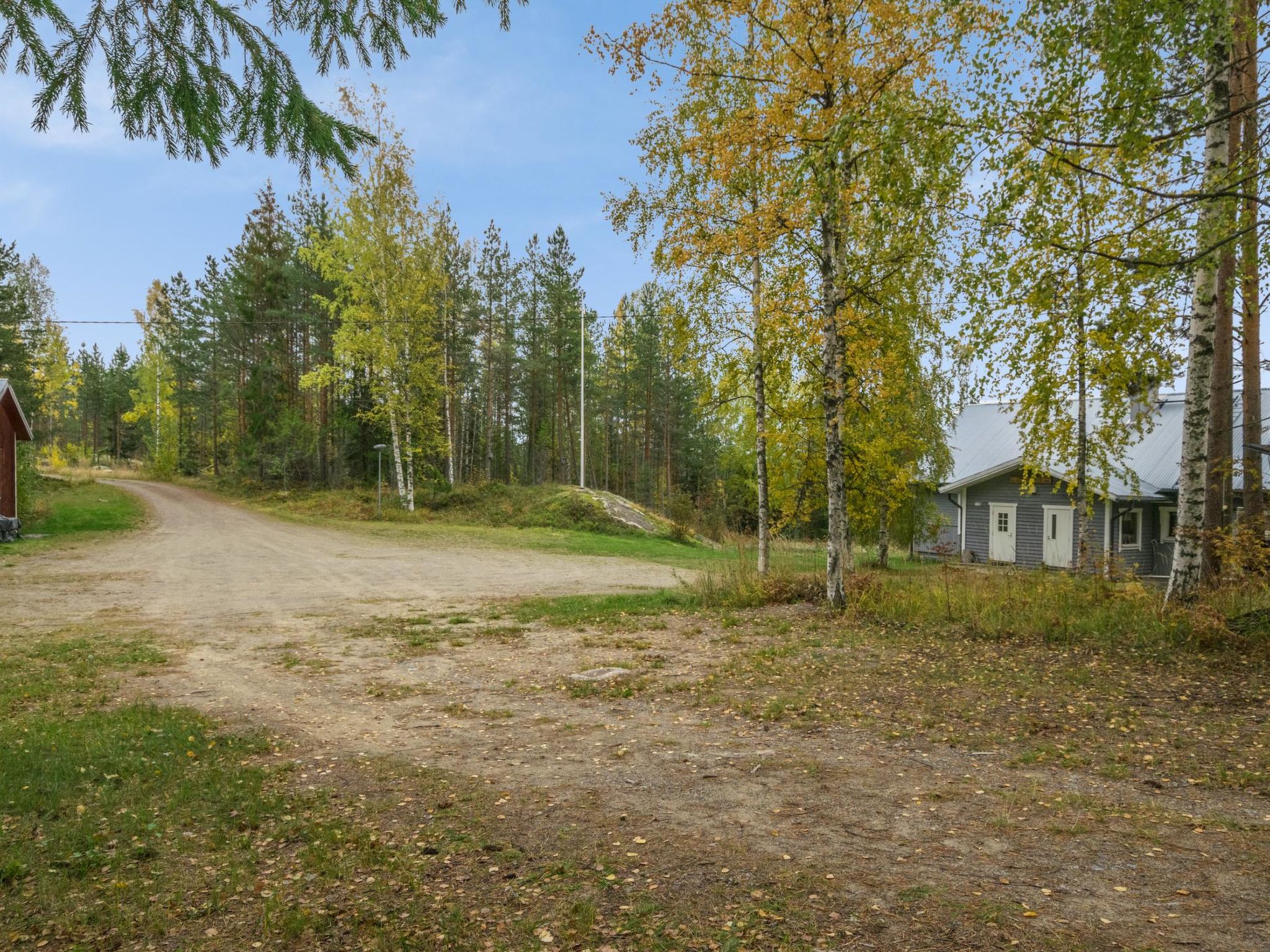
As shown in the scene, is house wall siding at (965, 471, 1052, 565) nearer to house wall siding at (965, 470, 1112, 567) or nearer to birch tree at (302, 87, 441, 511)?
house wall siding at (965, 470, 1112, 567)

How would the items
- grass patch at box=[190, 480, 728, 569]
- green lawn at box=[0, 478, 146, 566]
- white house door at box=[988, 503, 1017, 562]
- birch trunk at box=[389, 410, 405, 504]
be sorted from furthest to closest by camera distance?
1. birch trunk at box=[389, 410, 405, 504]
2. white house door at box=[988, 503, 1017, 562]
3. grass patch at box=[190, 480, 728, 569]
4. green lawn at box=[0, 478, 146, 566]

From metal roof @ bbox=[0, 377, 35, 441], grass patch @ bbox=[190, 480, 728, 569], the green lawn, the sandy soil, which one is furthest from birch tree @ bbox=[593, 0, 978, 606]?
metal roof @ bbox=[0, 377, 35, 441]

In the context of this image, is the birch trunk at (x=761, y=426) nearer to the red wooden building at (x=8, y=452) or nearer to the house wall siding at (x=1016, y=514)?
the house wall siding at (x=1016, y=514)

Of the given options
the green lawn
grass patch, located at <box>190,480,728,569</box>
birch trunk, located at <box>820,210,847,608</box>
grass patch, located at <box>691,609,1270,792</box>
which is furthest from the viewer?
grass patch, located at <box>190,480,728,569</box>

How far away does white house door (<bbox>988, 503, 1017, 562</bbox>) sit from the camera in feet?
86.4

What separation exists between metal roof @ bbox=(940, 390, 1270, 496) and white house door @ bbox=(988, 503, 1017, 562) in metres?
1.19

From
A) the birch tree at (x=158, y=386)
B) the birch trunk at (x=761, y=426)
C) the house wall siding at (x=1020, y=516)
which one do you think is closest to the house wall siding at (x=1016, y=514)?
the house wall siding at (x=1020, y=516)

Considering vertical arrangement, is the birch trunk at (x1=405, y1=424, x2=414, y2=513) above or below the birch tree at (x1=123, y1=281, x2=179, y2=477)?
below

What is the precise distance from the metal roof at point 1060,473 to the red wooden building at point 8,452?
27.0 meters

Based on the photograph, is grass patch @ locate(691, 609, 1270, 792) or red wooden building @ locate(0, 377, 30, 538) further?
red wooden building @ locate(0, 377, 30, 538)

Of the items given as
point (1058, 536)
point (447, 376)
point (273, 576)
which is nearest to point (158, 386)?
point (447, 376)

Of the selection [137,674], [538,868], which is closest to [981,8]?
[538,868]

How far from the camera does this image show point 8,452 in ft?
74.5

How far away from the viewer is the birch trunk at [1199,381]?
7266 mm
